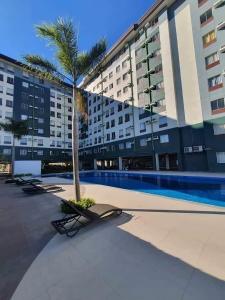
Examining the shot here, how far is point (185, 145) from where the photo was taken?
26.1 metres

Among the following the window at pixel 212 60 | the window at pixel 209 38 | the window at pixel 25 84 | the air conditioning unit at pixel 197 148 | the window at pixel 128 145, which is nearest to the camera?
the window at pixel 212 60

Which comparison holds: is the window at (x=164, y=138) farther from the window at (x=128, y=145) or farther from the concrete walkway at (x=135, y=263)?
the concrete walkway at (x=135, y=263)

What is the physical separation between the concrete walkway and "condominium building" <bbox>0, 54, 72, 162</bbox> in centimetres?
3548

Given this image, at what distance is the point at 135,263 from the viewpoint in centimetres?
400

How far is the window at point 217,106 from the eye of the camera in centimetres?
2188

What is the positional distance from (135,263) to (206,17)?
1188 inches

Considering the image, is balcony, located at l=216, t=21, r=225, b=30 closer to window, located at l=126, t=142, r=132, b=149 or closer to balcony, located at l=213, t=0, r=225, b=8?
balcony, located at l=213, t=0, r=225, b=8

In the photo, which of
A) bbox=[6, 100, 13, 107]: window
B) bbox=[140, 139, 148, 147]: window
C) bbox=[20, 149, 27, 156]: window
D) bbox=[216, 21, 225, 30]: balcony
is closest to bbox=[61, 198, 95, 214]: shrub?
bbox=[140, 139, 148, 147]: window

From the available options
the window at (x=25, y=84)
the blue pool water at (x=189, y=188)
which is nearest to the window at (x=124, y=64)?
the window at (x=25, y=84)

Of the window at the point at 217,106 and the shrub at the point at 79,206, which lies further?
the window at the point at 217,106

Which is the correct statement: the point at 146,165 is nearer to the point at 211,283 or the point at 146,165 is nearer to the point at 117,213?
the point at 117,213

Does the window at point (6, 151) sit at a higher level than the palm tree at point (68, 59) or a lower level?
lower

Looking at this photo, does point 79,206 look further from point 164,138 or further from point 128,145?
point 128,145

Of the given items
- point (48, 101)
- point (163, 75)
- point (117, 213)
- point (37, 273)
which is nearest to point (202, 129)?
point (163, 75)
